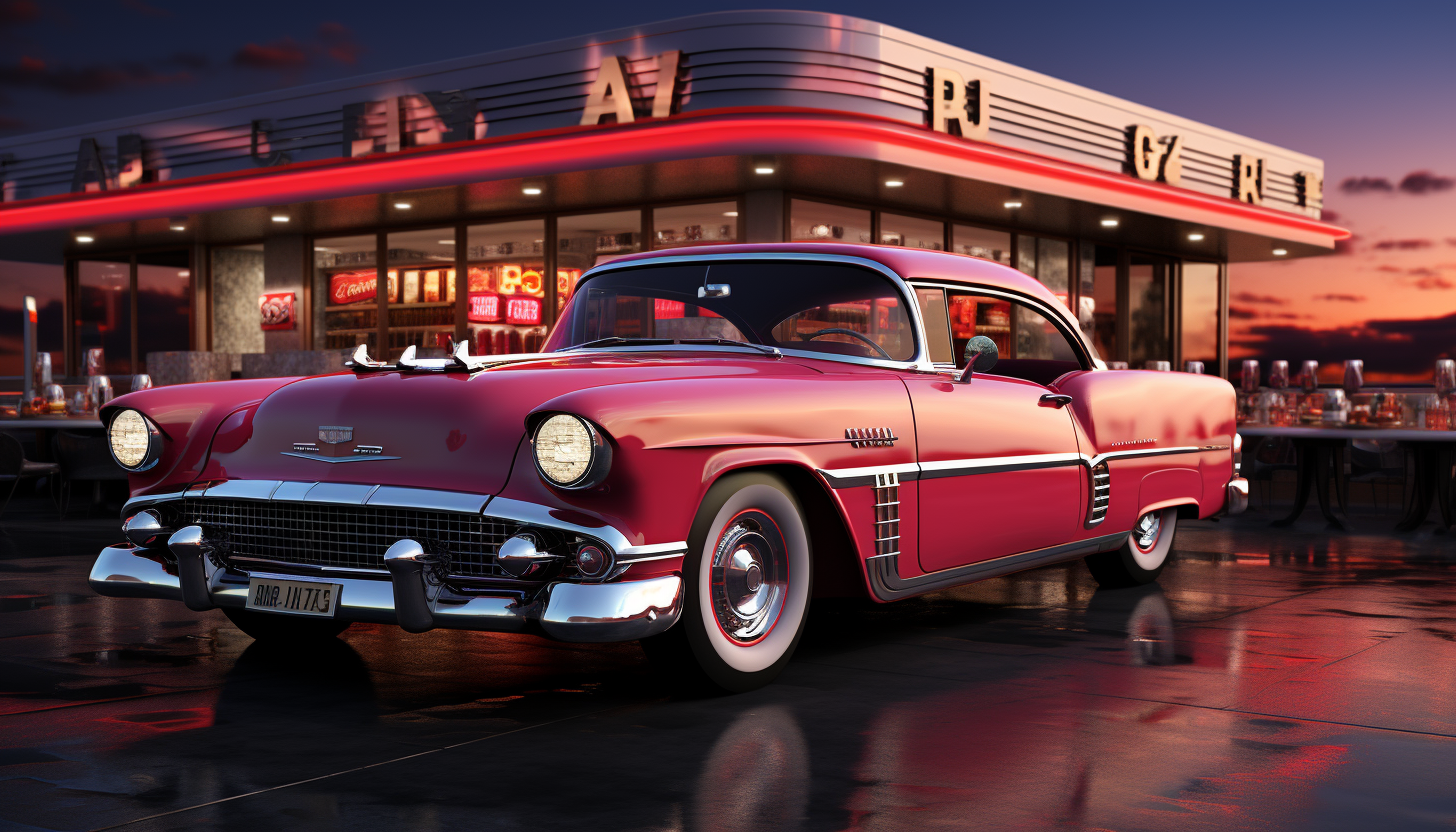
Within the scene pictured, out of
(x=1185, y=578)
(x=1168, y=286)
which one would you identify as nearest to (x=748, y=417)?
(x=1185, y=578)

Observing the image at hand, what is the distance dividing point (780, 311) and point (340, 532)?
198 centimetres

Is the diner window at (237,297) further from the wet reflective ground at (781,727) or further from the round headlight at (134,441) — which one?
the round headlight at (134,441)

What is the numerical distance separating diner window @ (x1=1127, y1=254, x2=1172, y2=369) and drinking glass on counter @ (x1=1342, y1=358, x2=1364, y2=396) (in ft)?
36.9

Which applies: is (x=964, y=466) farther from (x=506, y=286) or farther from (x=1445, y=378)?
(x=506, y=286)

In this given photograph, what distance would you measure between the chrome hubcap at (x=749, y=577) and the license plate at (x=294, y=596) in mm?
1155

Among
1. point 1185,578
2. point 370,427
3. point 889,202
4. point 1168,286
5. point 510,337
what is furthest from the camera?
point 1168,286

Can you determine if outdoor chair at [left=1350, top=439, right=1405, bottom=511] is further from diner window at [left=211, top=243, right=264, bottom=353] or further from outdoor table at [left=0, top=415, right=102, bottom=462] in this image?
diner window at [left=211, top=243, right=264, bottom=353]

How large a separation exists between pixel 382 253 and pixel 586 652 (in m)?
15.4

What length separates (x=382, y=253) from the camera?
19484 millimetres

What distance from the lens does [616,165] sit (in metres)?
13.9

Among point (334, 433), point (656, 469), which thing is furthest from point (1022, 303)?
point (334, 433)

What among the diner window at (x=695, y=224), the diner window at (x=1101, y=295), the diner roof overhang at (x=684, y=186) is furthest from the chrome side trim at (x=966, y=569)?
the diner window at (x=1101, y=295)

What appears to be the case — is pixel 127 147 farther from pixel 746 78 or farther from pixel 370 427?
pixel 370 427

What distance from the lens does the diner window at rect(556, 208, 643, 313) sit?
17094mm
